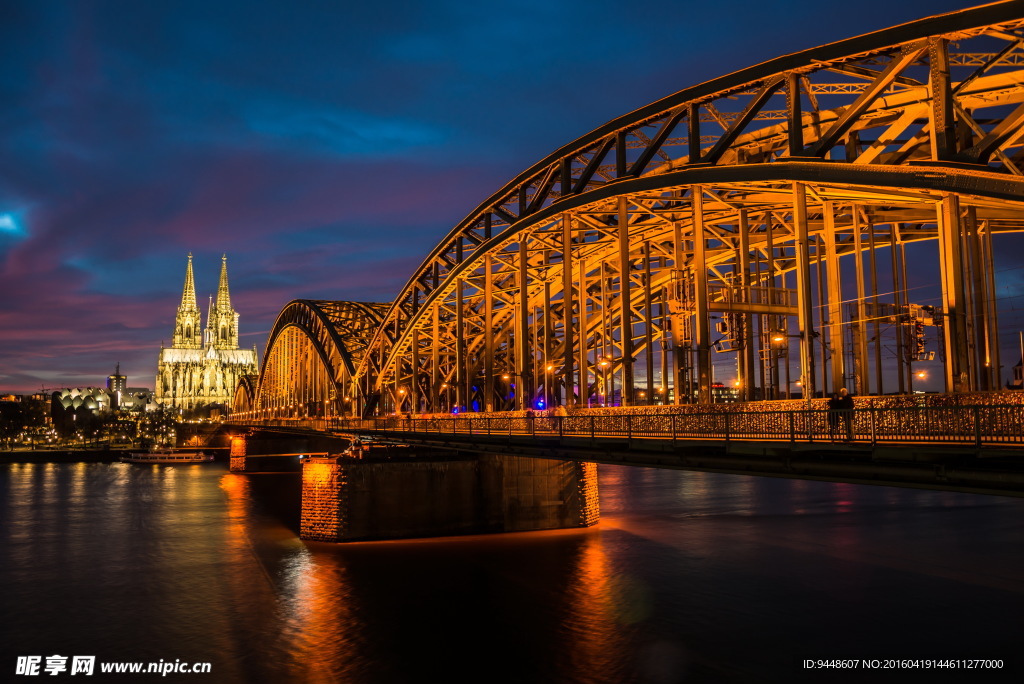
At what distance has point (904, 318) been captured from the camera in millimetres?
32312

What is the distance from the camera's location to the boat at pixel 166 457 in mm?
144875

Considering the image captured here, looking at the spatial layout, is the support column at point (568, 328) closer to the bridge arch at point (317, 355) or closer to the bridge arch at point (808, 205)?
the bridge arch at point (808, 205)

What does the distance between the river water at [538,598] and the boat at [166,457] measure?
8776cm

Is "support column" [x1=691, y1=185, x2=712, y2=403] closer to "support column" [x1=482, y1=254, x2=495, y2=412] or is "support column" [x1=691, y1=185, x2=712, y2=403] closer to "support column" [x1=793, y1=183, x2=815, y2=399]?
"support column" [x1=793, y1=183, x2=815, y2=399]

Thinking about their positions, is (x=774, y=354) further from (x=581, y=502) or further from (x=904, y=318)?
(x=581, y=502)

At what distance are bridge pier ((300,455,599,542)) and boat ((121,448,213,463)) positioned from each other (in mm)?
105920

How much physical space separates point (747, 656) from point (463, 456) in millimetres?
23520

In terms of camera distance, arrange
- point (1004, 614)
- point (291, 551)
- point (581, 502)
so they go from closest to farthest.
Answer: point (1004, 614)
point (291, 551)
point (581, 502)

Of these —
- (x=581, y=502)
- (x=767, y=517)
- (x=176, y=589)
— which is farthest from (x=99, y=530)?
(x=767, y=517)

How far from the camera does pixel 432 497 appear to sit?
47.4 metres

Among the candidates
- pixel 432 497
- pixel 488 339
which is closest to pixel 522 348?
pixel 488 339

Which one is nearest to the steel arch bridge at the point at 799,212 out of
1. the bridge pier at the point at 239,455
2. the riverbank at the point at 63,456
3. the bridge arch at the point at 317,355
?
the bridge arch at the point at 317,355

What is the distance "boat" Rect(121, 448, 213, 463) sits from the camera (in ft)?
475

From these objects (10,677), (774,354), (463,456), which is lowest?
(10,677)
